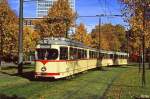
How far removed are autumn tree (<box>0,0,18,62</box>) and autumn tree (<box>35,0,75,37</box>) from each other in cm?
1347

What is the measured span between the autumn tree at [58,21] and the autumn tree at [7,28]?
44.2 feet

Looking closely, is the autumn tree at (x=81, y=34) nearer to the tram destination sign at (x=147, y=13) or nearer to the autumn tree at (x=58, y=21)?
the autumn tree at (x=58, y=21)

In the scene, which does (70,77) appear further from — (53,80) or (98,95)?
(98,95)

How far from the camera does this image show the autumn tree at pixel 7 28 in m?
52.2

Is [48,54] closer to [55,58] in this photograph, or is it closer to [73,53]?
[55,58]

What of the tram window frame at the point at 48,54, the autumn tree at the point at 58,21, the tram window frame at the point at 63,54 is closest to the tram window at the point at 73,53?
the tram window frame at the point at 63,54

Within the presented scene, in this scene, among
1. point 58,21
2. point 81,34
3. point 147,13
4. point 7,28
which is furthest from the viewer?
point 81,34

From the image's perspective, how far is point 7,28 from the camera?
172 feet

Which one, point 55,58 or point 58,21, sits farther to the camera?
point 58,21

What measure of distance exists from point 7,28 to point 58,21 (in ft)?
57.4

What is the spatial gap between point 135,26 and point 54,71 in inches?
270

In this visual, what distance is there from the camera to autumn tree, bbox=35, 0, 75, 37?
67812 millimetres

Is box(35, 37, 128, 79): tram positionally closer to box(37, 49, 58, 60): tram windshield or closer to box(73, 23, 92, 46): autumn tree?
box(37, 49, 58, 60): tram windshield

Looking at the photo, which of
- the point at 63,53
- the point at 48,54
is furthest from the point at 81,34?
the point at 48,54
